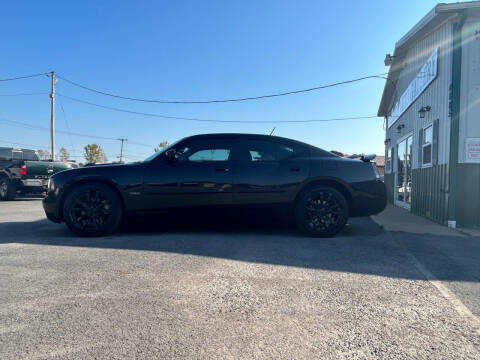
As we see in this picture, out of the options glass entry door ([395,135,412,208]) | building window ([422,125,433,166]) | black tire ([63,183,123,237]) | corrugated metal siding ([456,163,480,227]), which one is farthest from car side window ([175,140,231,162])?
glass entry door ([395,135,412,208])

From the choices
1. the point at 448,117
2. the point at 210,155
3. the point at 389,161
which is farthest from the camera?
the point at 389,161

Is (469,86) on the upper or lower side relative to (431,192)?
upper

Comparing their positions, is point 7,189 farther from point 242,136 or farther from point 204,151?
point 242,136

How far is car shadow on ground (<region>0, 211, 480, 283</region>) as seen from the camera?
3.32 meters

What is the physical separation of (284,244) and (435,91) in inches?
221

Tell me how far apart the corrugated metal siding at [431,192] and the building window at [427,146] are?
21 cm

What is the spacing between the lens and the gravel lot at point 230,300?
178 centimetres

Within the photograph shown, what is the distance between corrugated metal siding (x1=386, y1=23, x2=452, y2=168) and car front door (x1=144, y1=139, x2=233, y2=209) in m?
4.69

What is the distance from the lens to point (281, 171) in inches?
184

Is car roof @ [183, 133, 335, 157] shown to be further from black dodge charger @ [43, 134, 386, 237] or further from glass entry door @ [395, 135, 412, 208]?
glass entry door @ [395, 135, 412, 208]

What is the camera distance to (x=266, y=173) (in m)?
4.66

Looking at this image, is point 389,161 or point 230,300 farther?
point 389,161

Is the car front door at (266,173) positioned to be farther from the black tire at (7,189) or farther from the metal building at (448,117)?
the black tire at (7,189)

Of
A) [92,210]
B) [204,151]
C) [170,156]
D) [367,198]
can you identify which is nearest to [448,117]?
[367,198]
